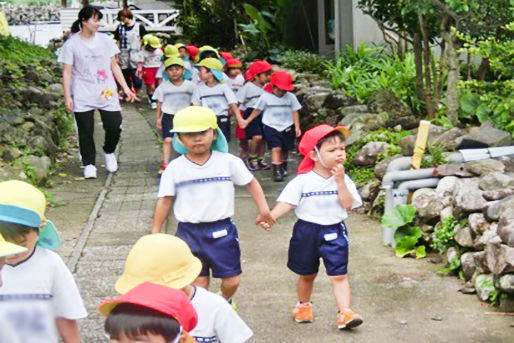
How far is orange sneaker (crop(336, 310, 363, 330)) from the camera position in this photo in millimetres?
5531

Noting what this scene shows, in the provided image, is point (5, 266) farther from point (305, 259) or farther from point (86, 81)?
point (86, 81)

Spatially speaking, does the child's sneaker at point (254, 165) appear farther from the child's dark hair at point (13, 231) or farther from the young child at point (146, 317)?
the young child at point (146, 317)

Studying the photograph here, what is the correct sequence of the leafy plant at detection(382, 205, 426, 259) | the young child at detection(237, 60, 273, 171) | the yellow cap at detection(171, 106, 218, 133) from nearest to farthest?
the yellow cap at detection(171, 106, 218, 133) → the leafy plant at detection(382, 205, 426, 259) → the young child at detection(237, 60, 273, 171)

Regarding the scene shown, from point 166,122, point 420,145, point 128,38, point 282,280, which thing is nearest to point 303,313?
point 282,280

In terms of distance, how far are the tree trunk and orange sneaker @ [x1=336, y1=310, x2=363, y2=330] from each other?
4.25 m

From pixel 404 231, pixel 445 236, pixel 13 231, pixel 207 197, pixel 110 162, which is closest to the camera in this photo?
pixel 13 231

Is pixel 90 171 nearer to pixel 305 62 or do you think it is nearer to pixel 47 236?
pixel 305 62

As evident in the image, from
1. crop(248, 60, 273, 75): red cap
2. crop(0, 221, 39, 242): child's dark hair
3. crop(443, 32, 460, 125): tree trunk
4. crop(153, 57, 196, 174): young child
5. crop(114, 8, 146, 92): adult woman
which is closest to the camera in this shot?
crop(0, 221, 39, 242): child's dark hair

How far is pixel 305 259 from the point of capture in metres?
5.69

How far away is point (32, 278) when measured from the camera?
11.8ft

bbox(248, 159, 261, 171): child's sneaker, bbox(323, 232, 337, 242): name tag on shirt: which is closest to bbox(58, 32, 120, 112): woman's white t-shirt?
bbox(248, 159, 261, 171): child's sneaker

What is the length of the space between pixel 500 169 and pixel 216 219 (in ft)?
10.1

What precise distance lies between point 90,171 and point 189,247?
4825 mm

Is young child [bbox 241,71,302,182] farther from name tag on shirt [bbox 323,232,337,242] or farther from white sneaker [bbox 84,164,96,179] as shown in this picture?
name tag on shirt [bbox 323,232,337,242]
